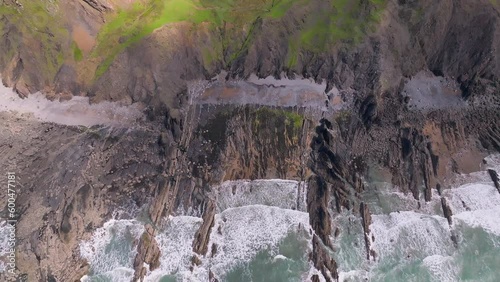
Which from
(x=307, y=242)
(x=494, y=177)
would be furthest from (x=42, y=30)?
(x=494, y=177)

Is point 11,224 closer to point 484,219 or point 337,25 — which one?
point 337,25

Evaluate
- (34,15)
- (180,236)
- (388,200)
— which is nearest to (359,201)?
(388,200)

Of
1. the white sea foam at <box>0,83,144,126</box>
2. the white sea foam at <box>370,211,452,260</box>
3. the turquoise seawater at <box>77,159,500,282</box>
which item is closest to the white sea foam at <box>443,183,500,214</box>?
the turquoise seawater at <box>77,159,500,282</box>

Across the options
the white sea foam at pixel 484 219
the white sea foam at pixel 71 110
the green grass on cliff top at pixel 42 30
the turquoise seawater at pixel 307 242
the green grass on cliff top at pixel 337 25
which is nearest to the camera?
the turquoise seawater at pixel 307 242

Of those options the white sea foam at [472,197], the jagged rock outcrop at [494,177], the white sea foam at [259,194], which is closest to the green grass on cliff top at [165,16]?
the white sea foam at [259,194]

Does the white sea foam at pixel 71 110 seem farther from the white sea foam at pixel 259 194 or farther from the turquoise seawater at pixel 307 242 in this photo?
the white sea foam at pixel 259 194

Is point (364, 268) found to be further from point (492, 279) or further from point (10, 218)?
point (10, 218)

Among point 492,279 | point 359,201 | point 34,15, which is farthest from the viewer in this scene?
point 34,15
